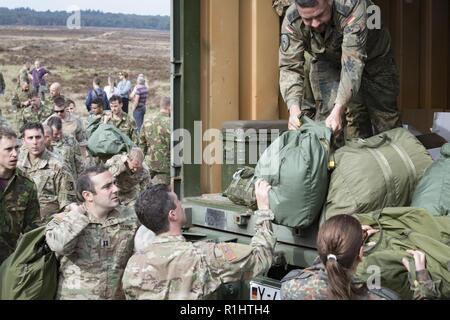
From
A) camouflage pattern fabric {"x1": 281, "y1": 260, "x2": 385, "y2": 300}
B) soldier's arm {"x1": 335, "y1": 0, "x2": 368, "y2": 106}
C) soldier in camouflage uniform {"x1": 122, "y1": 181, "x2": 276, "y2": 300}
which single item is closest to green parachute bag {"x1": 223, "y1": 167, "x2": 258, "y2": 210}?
soldier's arm {"x1": 335, "y1": 0, "x2": 368, "y2": 106}

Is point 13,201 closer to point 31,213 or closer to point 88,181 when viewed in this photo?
point 31,213

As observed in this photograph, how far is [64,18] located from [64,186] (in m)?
12.8

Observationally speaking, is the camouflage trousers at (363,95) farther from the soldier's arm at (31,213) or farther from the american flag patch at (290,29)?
the soldier's arm at (31,213)

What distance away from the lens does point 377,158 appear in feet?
11.3

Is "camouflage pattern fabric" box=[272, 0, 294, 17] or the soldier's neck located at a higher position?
"camouflage pattern fabric" box=[272, 0, 294, 17]

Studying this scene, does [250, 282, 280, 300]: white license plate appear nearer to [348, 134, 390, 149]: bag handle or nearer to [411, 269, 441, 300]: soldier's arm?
[411, 269, 441, 300]: soldier's arm

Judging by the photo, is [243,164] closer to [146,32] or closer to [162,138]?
[162,138]

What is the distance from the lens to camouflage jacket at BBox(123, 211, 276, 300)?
2.91 meters

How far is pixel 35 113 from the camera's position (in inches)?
495

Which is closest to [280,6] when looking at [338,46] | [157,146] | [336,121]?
[338,46]

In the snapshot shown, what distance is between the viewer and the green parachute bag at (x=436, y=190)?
3268 millimetres

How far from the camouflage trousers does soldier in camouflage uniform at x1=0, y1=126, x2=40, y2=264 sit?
1.80m

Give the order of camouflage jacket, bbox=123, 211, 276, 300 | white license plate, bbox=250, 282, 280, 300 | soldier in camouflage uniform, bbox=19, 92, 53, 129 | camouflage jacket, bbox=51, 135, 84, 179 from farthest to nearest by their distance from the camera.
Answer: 1. soldier in camouflage uniform, bbox=19, 92, 53, 129
2. camouflage jacket, bbox=51, 135, 84, 179
3. white license plate, bbox=250, 282, 280, 300
4. camouflage jacket, bbox=123, 211, 276, 300
